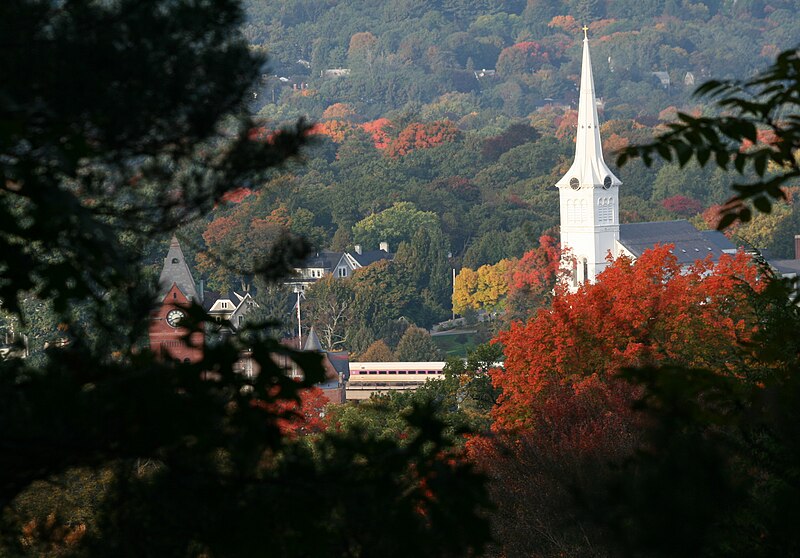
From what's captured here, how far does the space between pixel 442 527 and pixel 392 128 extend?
388 feet

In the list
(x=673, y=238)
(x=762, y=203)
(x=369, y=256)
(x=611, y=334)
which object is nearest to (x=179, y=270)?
(x=673, y=238)

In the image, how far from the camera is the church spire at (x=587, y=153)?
7688cm

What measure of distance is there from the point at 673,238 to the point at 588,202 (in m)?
4.56

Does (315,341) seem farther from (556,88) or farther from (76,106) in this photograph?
(556,88)

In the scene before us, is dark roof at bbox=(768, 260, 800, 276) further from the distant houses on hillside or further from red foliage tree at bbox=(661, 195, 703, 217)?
the distant houses on hillside

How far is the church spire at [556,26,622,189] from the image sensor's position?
252ft

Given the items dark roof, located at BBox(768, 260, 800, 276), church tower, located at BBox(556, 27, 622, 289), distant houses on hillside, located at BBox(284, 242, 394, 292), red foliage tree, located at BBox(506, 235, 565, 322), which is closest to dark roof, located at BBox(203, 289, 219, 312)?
distant houses on hillside, located at BBox(284, 242, 394, 292)

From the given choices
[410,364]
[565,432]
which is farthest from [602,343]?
[410,364]

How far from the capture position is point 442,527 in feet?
16.3

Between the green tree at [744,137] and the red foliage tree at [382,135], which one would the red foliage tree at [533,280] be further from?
the green tree at [744,137]

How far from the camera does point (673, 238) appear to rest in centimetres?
7588

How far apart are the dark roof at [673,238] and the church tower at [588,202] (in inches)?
33.8

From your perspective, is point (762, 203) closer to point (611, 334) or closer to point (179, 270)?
point (611, 334)

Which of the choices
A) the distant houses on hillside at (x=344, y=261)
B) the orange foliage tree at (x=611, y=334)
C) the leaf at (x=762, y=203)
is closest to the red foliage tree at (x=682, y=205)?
the distant houses on hillside at (x=344, y=261)
